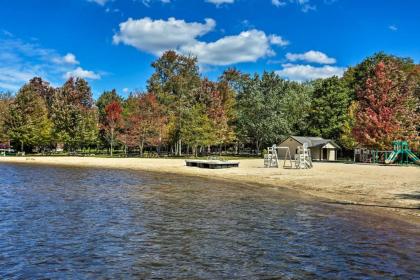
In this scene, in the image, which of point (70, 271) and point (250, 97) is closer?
point (70, 271)

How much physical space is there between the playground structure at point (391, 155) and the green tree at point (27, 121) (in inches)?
2397

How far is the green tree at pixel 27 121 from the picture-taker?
79062 mm

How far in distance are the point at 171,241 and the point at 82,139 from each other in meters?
75.1

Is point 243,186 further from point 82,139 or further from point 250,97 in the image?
point 82,139

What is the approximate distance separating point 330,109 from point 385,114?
18.0m

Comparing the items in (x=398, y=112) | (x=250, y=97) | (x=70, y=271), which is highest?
(x=250, y=97)

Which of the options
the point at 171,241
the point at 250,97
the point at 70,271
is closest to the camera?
the point at 70,271

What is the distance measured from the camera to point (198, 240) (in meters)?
12.6

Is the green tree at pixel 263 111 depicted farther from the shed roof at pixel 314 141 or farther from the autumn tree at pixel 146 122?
the autumn tree at pixel 146 122

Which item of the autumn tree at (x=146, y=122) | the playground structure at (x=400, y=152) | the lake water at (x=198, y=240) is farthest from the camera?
the autumn tree at (x=146, y=122)

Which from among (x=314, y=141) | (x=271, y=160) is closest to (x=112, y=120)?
(x=314, y=141)

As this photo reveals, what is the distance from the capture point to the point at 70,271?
9.47 m

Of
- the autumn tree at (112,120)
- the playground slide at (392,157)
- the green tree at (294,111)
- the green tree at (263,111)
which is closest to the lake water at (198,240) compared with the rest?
the playground slide at (392,157)

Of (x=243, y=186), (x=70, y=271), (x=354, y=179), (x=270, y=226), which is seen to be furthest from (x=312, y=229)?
(x=354, y=179)
